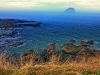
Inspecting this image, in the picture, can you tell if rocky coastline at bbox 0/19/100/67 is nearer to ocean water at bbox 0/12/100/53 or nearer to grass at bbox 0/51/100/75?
grass at bbox 0/51/100/75

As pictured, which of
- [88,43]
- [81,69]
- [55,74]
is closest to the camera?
[55,74]

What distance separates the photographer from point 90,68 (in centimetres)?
662

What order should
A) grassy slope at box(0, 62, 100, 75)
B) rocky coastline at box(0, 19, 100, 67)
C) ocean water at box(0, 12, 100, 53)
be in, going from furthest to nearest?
ocean water at box(0, 12, 100, 53), rocky coastline at box(0, 19, 100, 67), grassy slope at box(0, 62, 100, 75)

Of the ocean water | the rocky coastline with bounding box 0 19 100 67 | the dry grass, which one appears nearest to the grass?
the dry grass

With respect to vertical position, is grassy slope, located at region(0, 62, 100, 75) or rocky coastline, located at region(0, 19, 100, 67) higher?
grassy slope, located at region(0, 62, 100, 75)

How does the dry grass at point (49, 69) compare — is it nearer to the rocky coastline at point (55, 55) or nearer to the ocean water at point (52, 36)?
the rocky coastline at point (55, 55)

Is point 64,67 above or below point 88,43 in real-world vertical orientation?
above

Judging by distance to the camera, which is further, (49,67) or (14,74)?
(49,67)

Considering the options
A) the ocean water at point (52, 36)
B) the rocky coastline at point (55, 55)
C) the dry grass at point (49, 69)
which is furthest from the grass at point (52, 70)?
the ocean water at point (52, 36)

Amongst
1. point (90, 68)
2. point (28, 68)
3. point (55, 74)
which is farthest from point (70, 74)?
point (28, 68)

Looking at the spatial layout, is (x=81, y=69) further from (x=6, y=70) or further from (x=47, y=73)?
(x=6, y=70)

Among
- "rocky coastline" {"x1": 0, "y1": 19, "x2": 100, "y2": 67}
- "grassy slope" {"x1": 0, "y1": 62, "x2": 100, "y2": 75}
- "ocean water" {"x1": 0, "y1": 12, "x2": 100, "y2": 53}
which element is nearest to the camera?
"grassy slope" {"x1": 0, "y1": 62, "x2": 100, "y2": 75}

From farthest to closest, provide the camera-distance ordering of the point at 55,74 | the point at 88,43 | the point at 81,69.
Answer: the point at 88,43 < the point at 81,69 < the point at 55,74

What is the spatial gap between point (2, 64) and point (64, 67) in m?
2.12
